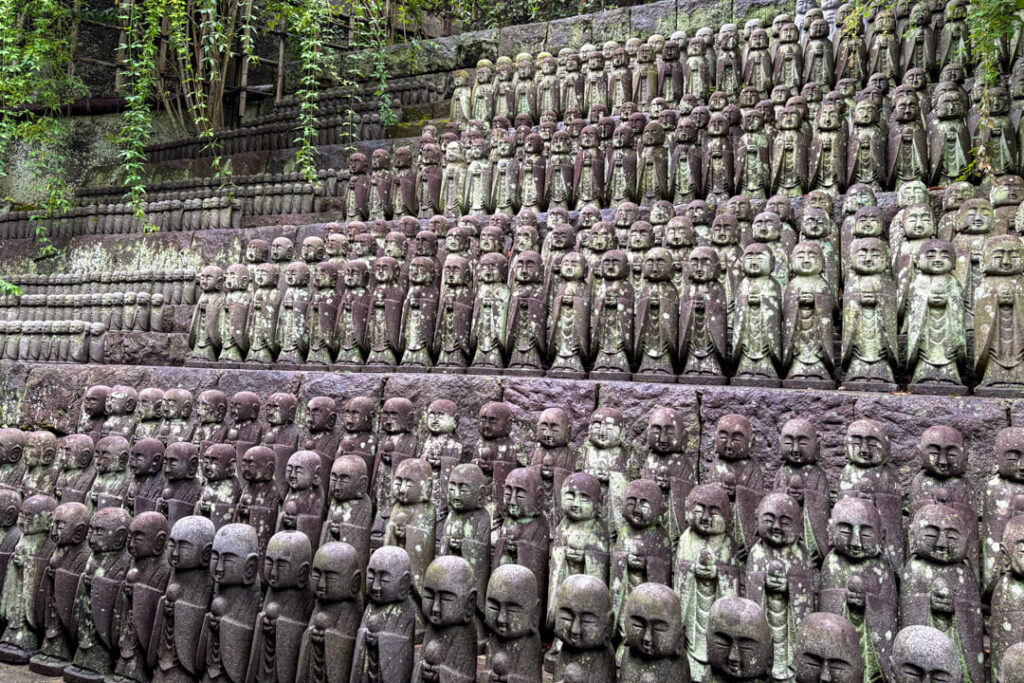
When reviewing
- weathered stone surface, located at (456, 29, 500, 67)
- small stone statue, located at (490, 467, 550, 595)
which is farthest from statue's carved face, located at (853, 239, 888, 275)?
weathered stone surface, located at (456, 29, 500, 67)

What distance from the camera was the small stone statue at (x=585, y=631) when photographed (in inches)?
162

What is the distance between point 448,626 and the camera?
4457 millimetres

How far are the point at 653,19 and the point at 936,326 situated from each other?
34.0 feet

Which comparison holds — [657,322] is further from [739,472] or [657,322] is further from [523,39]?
[523,39]

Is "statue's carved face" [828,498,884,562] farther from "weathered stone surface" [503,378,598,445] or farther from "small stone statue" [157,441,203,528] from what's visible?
"small stone statue" [157,441,203,528]

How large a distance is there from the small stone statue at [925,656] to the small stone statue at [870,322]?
2935 millimetres

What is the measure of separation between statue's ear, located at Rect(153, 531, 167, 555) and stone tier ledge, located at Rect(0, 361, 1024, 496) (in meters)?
2.55

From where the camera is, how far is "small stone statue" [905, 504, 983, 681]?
434 cm

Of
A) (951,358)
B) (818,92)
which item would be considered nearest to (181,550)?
(951,358)

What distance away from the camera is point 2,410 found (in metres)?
9.89

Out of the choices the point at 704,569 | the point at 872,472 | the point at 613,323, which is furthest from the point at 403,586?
the point at 613,323

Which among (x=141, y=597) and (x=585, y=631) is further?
(x=141, y=597)

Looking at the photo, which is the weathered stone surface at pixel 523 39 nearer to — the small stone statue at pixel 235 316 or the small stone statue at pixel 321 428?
the small stone statue at pixel 235 316

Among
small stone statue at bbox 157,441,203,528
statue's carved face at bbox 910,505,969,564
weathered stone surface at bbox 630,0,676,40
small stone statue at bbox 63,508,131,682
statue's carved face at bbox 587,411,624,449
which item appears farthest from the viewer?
weathered stone surface at bbox 630,0,676,40
